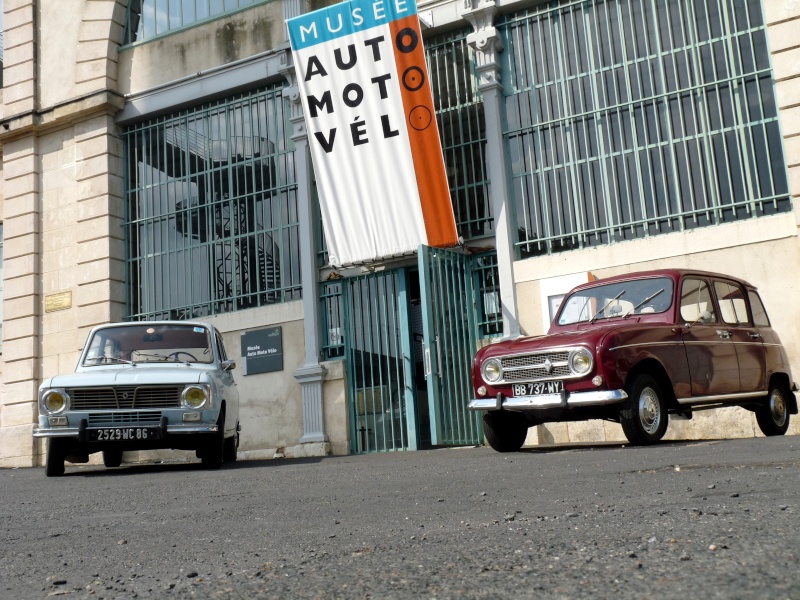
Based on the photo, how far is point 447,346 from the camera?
1441cm

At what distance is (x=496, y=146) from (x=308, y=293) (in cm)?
412

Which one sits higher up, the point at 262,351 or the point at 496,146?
the point at 496,146

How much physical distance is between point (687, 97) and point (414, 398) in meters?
6.17

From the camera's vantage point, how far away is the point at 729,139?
44.8 feet

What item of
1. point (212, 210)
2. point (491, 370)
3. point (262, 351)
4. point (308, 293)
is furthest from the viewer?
point (212, 210)

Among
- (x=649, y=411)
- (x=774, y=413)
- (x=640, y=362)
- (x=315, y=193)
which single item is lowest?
(x=774, y=413)

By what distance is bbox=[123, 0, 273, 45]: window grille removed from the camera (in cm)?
1830

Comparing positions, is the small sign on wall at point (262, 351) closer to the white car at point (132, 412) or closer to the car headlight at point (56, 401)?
the white car at point (132, 412)

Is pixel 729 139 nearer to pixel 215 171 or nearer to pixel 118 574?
pixel 215 171

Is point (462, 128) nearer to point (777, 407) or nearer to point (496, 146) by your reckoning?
point (496, 146)

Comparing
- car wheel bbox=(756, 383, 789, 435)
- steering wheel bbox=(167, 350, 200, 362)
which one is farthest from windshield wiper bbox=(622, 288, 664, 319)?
steering wheel bbox=(167, 350, 200, 362)

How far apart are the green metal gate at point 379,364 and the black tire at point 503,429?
16.4 ft

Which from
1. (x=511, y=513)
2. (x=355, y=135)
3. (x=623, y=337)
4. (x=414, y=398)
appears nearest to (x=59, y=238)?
(x=355, y=135)

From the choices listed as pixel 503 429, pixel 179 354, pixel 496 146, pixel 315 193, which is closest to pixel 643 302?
pixel 503 429
